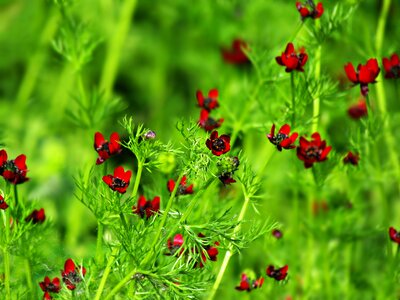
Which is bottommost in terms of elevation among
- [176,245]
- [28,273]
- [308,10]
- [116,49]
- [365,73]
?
[28,273]

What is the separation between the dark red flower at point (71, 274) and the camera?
136 centimetres

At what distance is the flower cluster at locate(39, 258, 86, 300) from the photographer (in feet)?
4.46

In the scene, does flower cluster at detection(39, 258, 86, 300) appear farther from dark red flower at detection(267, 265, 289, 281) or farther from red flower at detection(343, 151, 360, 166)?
red flower at detection(343, 151, 360, 166)

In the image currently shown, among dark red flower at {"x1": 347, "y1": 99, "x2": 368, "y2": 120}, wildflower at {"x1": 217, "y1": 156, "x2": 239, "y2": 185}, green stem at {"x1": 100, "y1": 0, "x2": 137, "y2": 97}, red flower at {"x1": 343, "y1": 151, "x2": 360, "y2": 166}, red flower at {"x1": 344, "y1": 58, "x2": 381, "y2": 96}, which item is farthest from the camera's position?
green stem at {"x1": 100, "y1": 0, "x2": 137, "y2": 97}

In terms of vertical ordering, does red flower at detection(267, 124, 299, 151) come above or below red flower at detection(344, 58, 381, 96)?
below

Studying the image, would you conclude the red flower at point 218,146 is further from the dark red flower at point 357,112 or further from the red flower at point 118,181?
the dark red flower at point 357,112

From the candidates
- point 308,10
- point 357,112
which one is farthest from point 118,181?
point 357,112

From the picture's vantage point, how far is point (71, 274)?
1.38 m

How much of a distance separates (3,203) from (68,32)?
2.68ft

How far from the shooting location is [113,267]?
4.62 feet

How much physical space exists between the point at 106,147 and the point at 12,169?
18 cm

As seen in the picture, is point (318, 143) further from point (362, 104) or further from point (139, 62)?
point (139, 62)

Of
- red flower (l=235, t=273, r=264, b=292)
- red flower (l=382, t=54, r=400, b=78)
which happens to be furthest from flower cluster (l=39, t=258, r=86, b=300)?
red flower (l=382, t=54, r=400, b=78)

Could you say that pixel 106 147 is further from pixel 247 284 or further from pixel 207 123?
pixel 247 284
